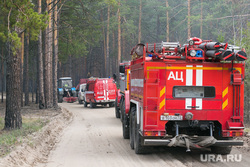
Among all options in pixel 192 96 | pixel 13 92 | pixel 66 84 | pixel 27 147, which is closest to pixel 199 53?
pixel 192 96

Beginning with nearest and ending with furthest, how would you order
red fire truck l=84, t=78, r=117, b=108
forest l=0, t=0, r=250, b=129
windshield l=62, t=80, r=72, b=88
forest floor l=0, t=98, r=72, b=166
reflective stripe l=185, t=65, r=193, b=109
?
forest floor l=0, t=98, r=72, b=166
reflective stripe l=185, t=65, r=193, b=109
forest l=0, t=0, r=250, b=129
red fire truck l=84, t=78, r=117, b=108
windshield l=62, t=80, r=72, b=88

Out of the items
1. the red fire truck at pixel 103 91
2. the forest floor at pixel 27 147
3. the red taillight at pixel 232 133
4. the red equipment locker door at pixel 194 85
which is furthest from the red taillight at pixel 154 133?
the red fire truck at pixel 103 91

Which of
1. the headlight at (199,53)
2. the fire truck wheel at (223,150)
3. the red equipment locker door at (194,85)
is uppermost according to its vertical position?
the headlight at (199,53)

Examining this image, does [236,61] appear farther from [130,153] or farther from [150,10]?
[150,10]

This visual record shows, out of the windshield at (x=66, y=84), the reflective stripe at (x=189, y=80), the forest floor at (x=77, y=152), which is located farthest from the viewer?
the windshield at (x=66, y=84)

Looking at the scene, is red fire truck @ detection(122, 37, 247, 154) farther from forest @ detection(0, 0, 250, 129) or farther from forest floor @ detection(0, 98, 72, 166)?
forest @ detection(0, 0, 250, 129)

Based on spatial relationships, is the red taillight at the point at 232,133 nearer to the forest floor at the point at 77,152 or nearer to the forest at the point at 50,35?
the forest floor at the point at 77,152

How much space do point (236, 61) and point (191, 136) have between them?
217 cm

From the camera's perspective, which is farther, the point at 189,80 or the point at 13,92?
the point at 13,92

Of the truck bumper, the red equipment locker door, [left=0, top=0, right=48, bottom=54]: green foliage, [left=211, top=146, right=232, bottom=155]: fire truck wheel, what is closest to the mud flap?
the truck bumper

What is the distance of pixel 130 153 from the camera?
10.6m

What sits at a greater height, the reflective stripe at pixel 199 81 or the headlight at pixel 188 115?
the reflective stripe at pixel 199 81

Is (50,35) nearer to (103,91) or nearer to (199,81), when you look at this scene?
(103,91)

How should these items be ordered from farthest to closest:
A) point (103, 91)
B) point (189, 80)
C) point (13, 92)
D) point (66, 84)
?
point (66, 84) → point (103, 91) → point (13, 92) → point (189, 80)
